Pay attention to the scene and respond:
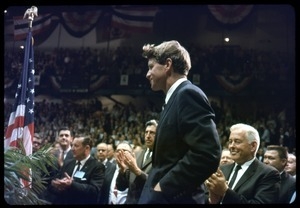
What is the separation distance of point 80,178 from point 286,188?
4.14ft

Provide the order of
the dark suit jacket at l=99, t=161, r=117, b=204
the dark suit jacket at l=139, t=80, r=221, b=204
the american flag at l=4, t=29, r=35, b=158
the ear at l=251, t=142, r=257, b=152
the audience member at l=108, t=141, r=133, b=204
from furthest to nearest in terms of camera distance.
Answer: the american flag at l=4, t=29, r=35, b=158 < the dark suit jacket at l=99, t=161, r=117, b=204 < the audience member at l=108, t=141, r=133, b=204 < the ear at l=251, t=142, r=257, b=152 < the dark suit jacket at l=139, t=80, r=221, b=204

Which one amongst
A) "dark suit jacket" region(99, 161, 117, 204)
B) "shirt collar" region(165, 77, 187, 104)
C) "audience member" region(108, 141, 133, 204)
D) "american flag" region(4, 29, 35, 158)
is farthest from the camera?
"american flag" region(4, 29, 35, 158)

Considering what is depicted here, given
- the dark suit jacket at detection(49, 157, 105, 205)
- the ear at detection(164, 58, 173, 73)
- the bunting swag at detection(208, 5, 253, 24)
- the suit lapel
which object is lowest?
the dark suit jacket at detection(49, 157, 105, 205)

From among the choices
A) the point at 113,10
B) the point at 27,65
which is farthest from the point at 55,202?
the point at 113,10

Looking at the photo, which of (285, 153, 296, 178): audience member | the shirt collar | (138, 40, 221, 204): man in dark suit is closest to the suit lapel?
(285, 153, 296, 178): audience member

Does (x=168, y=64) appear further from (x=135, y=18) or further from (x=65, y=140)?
(x=65, y=140)

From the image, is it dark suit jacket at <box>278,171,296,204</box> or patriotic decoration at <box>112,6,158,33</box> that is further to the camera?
patriotic decoration at <box>112,6,158,33</box>

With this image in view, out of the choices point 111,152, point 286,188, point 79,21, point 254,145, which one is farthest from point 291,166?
point 79,21

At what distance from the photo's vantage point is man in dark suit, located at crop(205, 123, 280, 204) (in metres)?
2.28

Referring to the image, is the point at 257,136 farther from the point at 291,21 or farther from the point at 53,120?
the point at 53,120

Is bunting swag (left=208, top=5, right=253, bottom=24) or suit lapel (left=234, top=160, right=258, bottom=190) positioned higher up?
bunting swag (left=208, top=5, right=253, bottom=24)

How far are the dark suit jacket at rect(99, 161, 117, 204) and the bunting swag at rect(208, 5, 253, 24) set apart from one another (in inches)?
44.5

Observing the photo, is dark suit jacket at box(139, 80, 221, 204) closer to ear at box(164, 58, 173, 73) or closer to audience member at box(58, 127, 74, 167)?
ear at box(164, 58, 173, 73)

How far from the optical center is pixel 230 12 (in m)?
2.62
